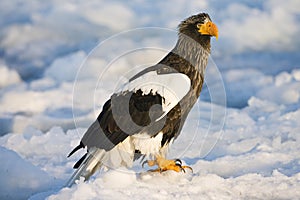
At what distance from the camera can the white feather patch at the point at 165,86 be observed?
24.7ft

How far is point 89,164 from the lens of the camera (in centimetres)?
742

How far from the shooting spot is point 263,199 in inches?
280

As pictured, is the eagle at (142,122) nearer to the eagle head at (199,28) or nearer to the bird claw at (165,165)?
the bird claw at (165,165)

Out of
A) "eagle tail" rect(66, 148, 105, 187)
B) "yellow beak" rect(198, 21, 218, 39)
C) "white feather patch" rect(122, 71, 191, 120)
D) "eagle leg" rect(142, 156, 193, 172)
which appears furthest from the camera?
"yellow beak" rect(198, 21, 218, 39)

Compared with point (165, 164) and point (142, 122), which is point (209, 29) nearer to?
point (142, 122)

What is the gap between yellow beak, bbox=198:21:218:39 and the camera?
817 cm

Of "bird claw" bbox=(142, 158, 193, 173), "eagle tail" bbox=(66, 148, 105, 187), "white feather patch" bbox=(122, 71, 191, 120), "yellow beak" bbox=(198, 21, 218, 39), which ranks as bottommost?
"eagle tail" bbox=(66, 148, 105, 187)

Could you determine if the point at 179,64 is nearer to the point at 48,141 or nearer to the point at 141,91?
the point at 141,91

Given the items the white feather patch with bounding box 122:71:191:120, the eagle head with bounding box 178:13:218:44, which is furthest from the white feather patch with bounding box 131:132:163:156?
the eagle head with bounding box 178:13:218:44

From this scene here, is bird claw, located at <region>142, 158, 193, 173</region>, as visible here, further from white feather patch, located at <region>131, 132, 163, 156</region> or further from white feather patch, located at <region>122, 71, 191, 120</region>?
white feather patch, located at <region>122, 71, 191, 120</region>

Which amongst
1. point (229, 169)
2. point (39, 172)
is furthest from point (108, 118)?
point (229, 169)

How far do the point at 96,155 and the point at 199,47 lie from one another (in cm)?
236

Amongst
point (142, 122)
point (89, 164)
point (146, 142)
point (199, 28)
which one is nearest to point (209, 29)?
point (199, 28)

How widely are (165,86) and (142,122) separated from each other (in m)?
0.60
